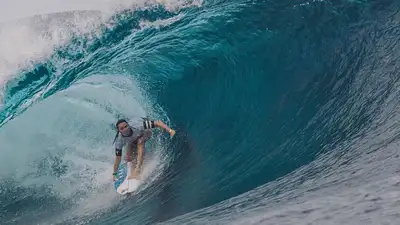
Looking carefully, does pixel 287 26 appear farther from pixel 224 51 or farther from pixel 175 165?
pixel 175 165

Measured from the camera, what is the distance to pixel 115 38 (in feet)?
46.0

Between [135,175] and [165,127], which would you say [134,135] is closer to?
[165,127]

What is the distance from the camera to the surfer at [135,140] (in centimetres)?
928

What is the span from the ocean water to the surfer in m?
0.50

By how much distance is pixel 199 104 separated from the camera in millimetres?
11195

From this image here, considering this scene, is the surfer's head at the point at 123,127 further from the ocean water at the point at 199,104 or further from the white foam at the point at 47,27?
the white foam at the point at 47,27

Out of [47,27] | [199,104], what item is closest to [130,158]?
[199,104]

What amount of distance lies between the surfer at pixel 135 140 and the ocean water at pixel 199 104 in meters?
0.50

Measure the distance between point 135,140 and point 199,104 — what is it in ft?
7.30

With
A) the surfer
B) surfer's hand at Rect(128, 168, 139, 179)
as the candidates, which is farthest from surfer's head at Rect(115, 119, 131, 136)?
surfer's hand at Rect(128, 168, 139, 179)

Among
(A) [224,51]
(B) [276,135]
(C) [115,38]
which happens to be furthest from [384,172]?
(C) [115,38]

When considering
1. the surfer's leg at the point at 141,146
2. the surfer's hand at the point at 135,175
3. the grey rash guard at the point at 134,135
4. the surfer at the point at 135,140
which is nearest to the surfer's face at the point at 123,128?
the surfer at the point at 135,140

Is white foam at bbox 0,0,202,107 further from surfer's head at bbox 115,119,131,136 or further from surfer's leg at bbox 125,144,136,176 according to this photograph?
surfer's head at bbox 115,119,131,136

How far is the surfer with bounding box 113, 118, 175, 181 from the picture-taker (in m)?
9.28
